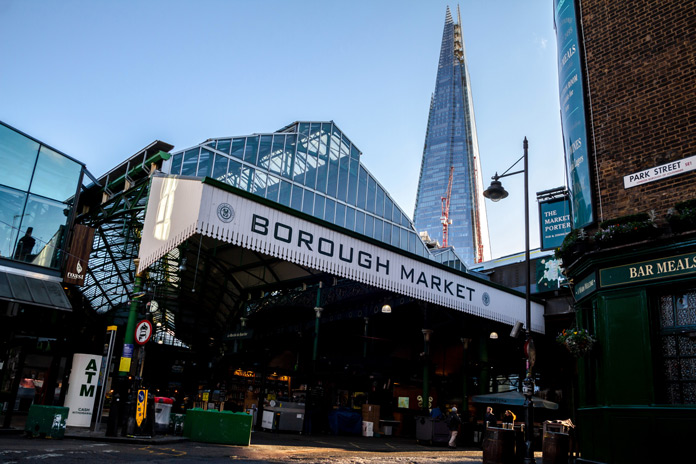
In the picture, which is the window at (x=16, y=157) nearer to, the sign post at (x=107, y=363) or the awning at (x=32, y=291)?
the awning at (x=32, y=291)

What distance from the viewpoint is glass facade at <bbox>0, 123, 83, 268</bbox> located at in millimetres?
19172

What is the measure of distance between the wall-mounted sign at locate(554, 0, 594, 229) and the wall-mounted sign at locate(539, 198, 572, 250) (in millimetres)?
3177

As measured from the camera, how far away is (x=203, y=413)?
15.6m

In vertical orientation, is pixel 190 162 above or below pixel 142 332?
above

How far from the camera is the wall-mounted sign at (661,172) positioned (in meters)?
11.2

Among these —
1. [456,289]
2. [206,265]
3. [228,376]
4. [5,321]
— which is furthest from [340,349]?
[5,321]

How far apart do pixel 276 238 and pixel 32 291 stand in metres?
10.6

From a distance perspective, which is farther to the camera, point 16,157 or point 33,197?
point 33,197

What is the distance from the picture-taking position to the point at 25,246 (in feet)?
63.8

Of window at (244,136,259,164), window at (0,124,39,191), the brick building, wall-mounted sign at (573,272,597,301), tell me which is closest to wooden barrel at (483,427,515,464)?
the brick building

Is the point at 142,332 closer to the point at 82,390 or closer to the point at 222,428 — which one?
the point at 222,428

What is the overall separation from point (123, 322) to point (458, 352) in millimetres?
30050

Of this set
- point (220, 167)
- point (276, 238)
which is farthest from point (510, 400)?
point (220, 167)

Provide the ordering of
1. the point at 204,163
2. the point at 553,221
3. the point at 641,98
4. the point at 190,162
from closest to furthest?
the point at 641,98 < the point at 553,221 < the point at 190,162 < the point at 204,163
